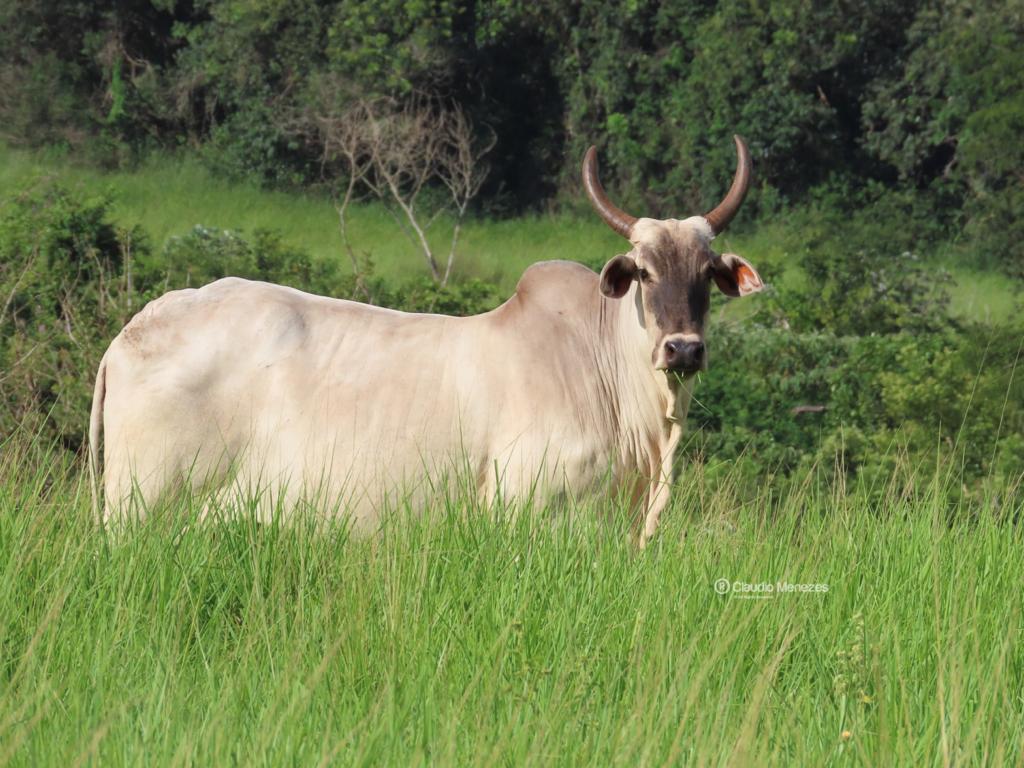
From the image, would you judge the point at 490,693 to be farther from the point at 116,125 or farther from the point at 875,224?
the point at 116,125

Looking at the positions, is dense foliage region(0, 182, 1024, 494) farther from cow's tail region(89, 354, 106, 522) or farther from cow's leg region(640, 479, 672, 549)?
cow's leg region(640, 479, 672, 549)

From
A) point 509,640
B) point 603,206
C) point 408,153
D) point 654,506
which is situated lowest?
point 408,153

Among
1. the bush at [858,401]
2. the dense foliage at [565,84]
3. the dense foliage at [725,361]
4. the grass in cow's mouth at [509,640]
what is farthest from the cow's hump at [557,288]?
the dense foliage at [565,84]

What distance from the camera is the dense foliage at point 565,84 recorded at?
910 inches

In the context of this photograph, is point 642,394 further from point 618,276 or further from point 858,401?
point 858,401

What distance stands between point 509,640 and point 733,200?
6.24 feet

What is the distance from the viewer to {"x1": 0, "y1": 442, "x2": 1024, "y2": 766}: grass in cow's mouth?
2.57 metres

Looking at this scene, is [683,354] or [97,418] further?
[97,418]

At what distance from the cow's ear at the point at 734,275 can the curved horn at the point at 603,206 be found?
283 mm

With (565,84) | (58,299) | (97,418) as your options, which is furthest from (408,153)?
(97,418)

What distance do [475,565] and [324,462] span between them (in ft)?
3.14

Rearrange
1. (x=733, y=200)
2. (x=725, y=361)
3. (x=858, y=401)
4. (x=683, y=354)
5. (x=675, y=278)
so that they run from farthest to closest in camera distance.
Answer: (x=725, y=361) → (x=858, y=401) → (x=733, y=200) → (x=675, y=278) → (x=683, y=354)

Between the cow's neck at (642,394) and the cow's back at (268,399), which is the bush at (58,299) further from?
the cow's neck at (642,394)

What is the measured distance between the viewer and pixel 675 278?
4121mm
